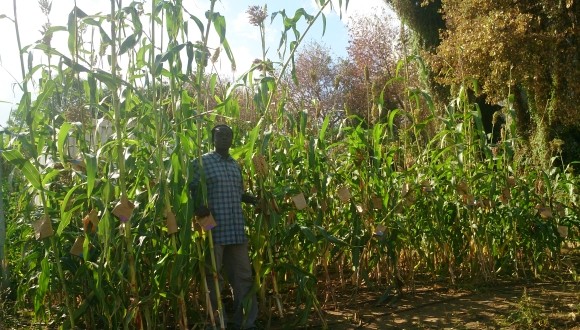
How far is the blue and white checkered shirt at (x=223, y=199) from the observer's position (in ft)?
11.8

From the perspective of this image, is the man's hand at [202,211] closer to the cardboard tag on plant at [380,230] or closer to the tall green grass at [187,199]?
the tall green grass at [187,199]

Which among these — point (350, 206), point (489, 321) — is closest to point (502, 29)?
point (350, 206)

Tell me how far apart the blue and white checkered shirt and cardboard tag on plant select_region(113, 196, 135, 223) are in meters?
0.63

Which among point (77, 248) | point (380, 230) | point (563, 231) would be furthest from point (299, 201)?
point (563, 231)

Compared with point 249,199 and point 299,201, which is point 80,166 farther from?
point 299,201

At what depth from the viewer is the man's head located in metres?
3.63

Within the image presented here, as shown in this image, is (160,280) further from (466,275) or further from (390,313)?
(466,275)

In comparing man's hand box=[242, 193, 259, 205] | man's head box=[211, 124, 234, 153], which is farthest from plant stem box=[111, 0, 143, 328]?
man's hand box=[242, 193, 259, 205]

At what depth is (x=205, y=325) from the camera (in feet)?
11.4

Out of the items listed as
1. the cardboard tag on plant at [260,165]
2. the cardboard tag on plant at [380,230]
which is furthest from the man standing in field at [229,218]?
the cardboard tag on plant at [380,230]

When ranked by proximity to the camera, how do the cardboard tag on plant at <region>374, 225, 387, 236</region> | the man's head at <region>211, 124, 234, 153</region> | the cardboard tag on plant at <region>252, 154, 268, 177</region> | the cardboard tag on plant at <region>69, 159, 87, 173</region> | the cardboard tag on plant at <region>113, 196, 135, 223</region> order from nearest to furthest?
the cardboard tag on plant at <region>113, 196, 135, 223</region>
the cardboard tag on plant at <region>69, 159, 87, 173</region>
the cardboard tag on plant at <region>252, 154, 268, 177</region>
the man's head at <region>211, 124, 234, 153</region>
the cardboard tag on plant at <region>374, 225, 387, 236</region>

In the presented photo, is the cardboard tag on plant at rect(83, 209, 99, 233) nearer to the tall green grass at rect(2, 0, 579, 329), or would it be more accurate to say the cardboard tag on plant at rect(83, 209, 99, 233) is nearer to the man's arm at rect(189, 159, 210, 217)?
the tall green grass at rect(2, 0, 579, 329)

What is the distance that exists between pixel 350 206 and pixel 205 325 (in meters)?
1.46

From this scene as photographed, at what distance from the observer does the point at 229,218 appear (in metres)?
3.62
